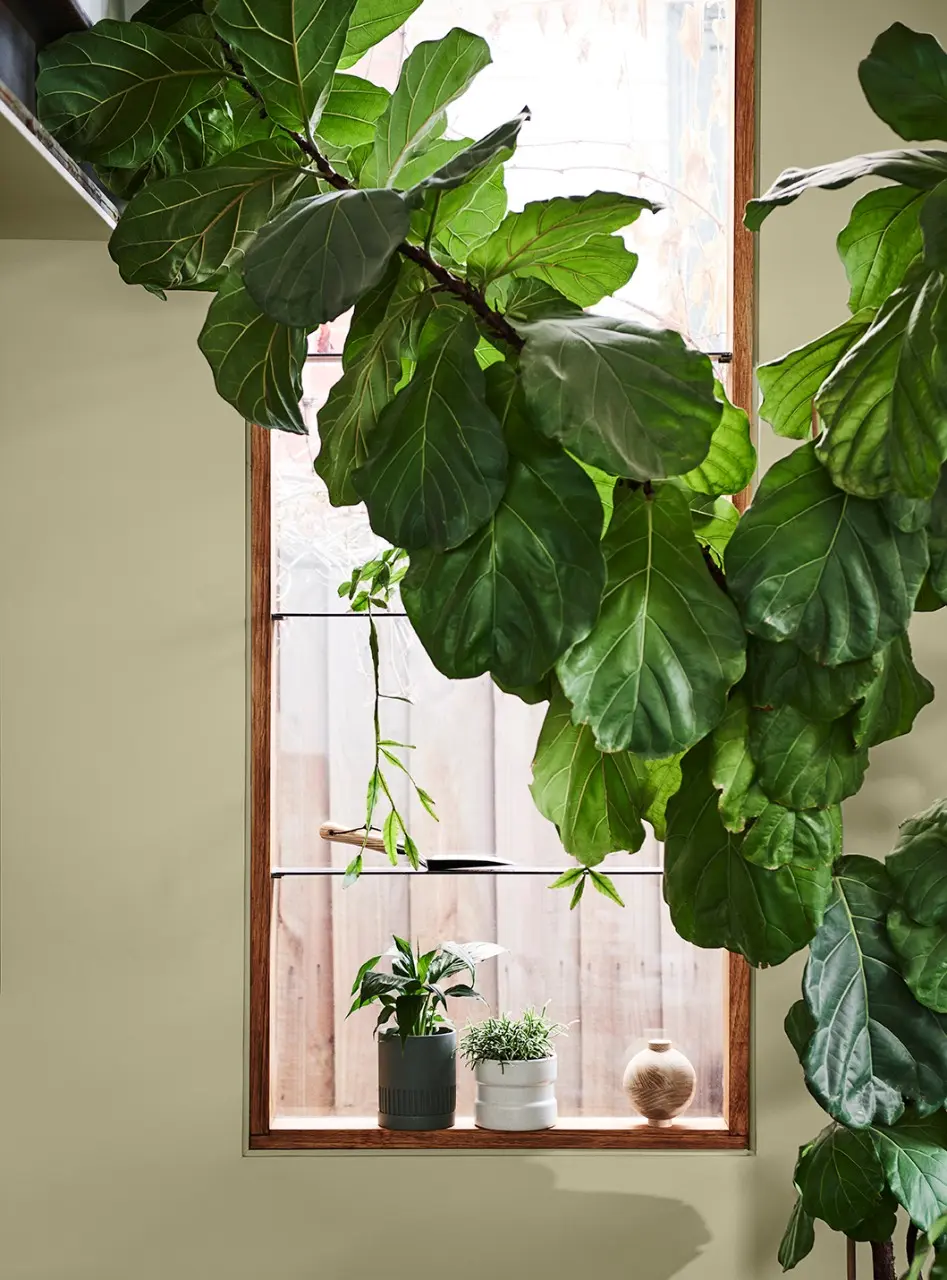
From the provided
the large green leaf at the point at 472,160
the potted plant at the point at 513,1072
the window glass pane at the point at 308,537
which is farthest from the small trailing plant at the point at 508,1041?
the large green leaf at the point at 472,160

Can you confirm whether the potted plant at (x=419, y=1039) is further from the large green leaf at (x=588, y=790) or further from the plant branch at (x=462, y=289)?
the plant branch at (x=462, y=289)

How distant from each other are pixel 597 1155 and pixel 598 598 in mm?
1417

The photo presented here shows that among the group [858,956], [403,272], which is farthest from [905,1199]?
[403,272]

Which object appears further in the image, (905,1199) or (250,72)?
(905,1199)

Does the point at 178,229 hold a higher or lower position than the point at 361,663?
higher

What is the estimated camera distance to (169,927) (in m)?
1.95

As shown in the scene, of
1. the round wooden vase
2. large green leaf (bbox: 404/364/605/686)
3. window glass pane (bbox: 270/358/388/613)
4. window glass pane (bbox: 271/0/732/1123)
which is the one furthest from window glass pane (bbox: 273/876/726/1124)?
large green leaf (bbox: 404/364/605/686)

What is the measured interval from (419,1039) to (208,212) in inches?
52.9

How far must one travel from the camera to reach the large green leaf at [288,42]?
865mm

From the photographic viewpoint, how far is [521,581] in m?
0.80

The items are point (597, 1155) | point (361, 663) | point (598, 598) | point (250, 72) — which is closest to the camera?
point (598, 598)

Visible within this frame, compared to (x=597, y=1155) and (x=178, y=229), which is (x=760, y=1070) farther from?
(x=178, y=229)

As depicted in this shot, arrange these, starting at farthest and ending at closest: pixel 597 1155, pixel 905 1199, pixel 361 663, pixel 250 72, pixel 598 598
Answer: pixel 361 663, pixel 597 1155, pixel 905 1199, pixel 250 72, pixel 598 598

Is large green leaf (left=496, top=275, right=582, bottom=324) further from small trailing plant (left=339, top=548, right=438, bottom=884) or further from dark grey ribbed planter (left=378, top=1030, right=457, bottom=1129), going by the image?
dark grey ribbed planter (left=378, top=1030, right=457, bottom=1129)
